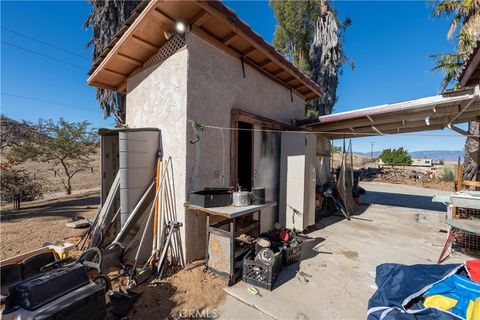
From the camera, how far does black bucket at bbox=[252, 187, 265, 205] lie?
10.9 feet

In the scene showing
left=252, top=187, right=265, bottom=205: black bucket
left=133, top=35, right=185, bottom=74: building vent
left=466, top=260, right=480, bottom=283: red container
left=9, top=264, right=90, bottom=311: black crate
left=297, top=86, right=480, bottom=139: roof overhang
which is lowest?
left=466, top=260, right=480, bottom=283: red container

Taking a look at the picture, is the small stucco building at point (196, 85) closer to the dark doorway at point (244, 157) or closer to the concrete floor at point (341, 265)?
the dark doorway at point (244, 157)

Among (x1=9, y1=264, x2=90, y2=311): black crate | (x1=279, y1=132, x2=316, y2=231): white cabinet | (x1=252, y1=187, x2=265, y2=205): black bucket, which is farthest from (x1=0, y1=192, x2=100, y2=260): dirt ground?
(x1=279, y1=132, x2=316, y2=231): white cabinet

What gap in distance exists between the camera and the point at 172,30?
3.36 m

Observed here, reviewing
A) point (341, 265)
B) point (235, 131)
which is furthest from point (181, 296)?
point (235, 131)

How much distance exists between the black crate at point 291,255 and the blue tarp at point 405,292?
1170mm

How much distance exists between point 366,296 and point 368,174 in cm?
2095

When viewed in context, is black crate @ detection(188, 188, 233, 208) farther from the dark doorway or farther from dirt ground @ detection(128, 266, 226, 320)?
the dark doorway

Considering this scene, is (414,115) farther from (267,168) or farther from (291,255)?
(291,255)

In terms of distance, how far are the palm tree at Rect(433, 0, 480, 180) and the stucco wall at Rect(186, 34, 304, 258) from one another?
301 inches

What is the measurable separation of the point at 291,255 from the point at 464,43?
31.5 ft

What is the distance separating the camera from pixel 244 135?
530 centimetres

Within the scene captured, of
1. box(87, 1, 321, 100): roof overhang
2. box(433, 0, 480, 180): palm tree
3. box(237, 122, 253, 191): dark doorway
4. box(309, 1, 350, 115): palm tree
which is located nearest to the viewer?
box(87, 1, 321, 100): roof overhang

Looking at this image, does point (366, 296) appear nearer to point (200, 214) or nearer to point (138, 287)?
point (200, 214)
